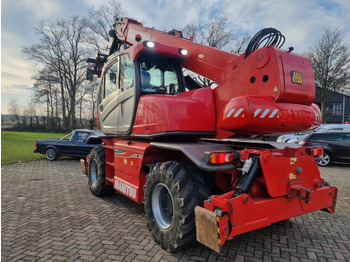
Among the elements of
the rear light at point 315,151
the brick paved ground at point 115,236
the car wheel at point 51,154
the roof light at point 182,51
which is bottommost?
the brick paved ground at point 115,236

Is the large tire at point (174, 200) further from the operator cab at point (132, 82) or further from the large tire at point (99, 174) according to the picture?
the large tire at point (99, 174)

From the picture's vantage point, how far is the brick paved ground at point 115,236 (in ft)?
11.6

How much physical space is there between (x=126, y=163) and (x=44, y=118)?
47518 mm

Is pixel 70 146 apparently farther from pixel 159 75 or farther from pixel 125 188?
pixel 159 75

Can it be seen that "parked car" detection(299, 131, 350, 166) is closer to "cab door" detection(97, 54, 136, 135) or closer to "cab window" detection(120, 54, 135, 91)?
"cab door" detection(97, 54, 136, 135)

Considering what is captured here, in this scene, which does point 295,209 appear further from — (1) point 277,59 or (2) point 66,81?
(2) point 66,81

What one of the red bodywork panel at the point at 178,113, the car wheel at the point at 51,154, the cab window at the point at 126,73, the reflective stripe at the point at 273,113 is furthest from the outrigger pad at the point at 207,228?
the car wheel at the point at 51,154

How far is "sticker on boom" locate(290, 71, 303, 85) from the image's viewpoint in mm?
3551

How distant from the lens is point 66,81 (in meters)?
38.0

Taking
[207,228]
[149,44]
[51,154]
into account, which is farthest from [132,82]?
[51,154]

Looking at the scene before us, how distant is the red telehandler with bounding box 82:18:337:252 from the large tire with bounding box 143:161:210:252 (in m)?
0.01

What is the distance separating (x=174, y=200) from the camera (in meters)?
3.52

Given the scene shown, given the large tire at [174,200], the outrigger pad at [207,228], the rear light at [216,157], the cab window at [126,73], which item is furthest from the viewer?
the cab window at [126,73]

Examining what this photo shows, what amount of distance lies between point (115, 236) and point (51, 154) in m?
10.4
